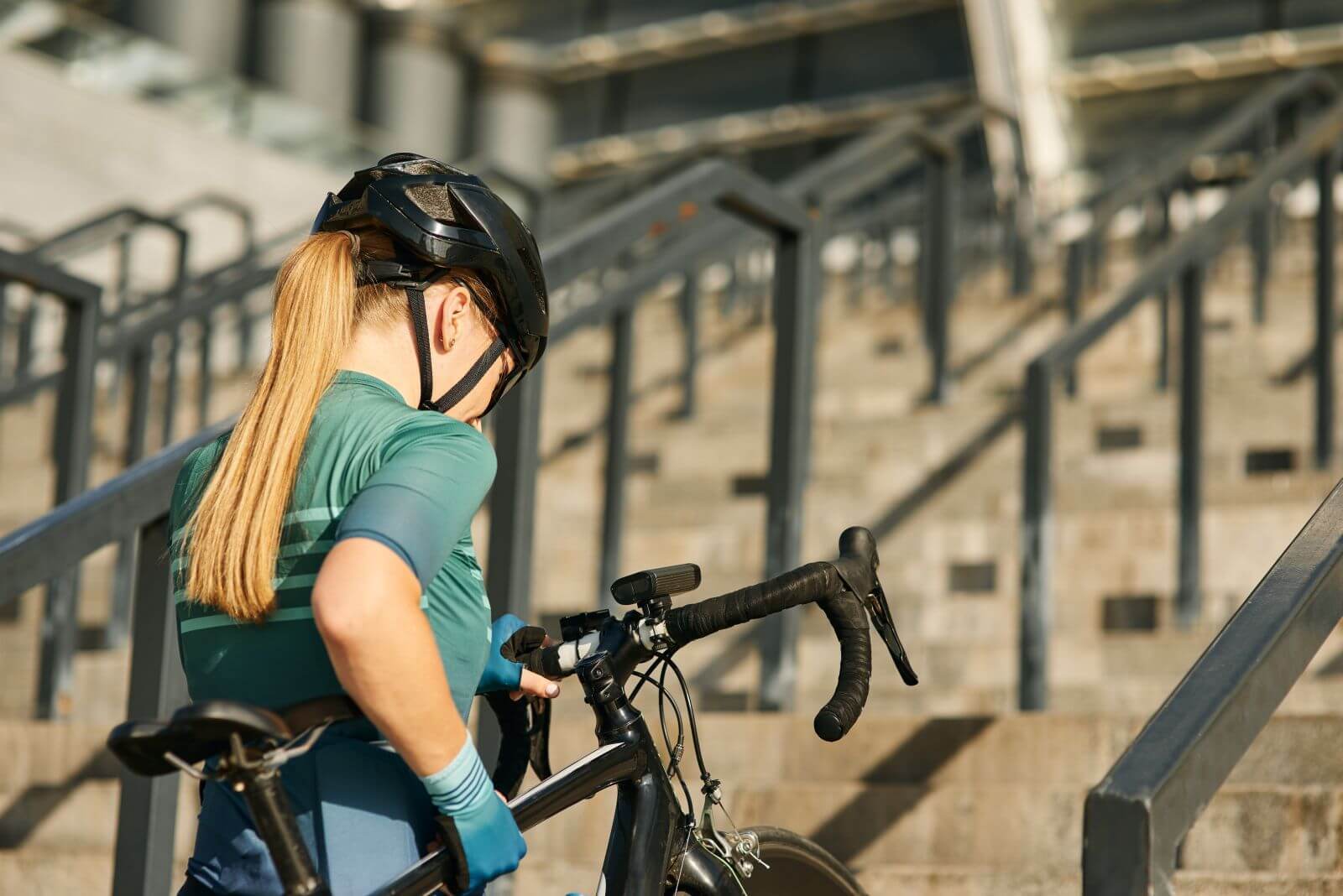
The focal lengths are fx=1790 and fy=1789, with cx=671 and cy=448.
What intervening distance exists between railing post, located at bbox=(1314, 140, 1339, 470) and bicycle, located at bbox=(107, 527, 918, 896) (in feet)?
11.2

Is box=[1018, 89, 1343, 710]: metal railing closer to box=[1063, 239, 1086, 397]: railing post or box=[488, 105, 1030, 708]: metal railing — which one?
box=[488, 105, 1030, 708]: metal railing

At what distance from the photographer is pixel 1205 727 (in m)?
1.81

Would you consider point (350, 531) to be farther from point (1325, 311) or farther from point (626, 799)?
point (1325, 311)

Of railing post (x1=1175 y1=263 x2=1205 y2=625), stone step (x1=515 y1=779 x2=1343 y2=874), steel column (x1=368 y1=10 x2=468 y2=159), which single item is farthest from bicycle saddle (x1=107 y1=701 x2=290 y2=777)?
steel column (x1=368 y1=10 x2=468 y2=159)

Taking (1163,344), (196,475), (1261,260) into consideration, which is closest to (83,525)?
(196,475)

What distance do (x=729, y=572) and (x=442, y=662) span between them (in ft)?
11.9

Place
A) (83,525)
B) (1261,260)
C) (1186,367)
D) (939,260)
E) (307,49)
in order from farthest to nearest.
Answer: (307,49) < (1261,260) < (939,260) < (1186,367) < (83,525)

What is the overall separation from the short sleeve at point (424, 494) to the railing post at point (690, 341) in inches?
204

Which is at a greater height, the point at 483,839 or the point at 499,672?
the point at 499,672

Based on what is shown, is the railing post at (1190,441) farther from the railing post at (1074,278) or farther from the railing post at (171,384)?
the railing post at (171,384)

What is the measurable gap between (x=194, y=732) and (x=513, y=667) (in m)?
0.51

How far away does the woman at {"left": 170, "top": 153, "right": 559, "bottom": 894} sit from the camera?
1.69 meters

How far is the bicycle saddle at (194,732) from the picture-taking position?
1623 mm

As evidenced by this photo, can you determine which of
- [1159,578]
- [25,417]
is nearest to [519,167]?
[25,417]
